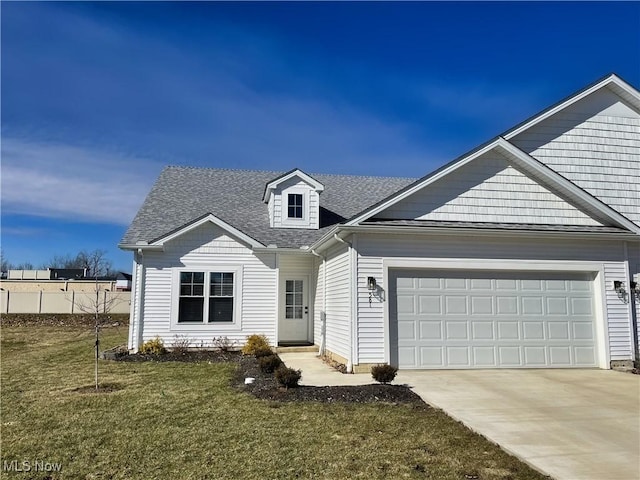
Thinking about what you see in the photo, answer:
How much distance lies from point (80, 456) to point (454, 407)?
17.5 feet

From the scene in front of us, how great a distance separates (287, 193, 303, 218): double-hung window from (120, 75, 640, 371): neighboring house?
2356mm

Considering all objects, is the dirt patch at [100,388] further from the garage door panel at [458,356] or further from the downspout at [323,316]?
the garage door panel at [458,356]

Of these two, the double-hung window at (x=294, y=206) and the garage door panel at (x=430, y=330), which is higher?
the double-hung window at (x=294, y=206)

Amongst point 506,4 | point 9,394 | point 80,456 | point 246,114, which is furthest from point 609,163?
point 9,394

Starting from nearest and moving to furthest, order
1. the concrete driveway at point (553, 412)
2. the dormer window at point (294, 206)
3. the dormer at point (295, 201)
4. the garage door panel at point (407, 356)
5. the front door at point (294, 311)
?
the concrete driveway at point (553, 412)
the garage door panel at point (407, 356)
the front door at point (294, 311)
the dormer at point (295, 201)
the dormer window at point (294, 206)

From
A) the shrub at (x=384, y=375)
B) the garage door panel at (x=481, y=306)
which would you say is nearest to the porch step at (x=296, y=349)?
the garage door panel at (x=481, y=306)

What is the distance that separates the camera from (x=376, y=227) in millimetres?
10422

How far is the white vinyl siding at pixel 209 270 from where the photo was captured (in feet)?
45.0

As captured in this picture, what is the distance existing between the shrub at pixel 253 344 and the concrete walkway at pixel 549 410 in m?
2.29

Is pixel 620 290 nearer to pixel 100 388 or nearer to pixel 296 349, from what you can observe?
pixel 296 349

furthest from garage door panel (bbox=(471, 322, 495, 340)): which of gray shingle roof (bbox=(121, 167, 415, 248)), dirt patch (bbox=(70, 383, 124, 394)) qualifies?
dirt patch (bbox=(70, 383, 124, 394))

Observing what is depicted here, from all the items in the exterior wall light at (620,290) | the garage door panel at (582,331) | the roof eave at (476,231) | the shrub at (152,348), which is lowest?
the shrub at (152,348)

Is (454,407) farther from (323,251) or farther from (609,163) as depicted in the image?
(609,163)

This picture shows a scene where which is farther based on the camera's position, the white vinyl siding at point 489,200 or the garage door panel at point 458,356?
the white vinyl siding at point 489,200
